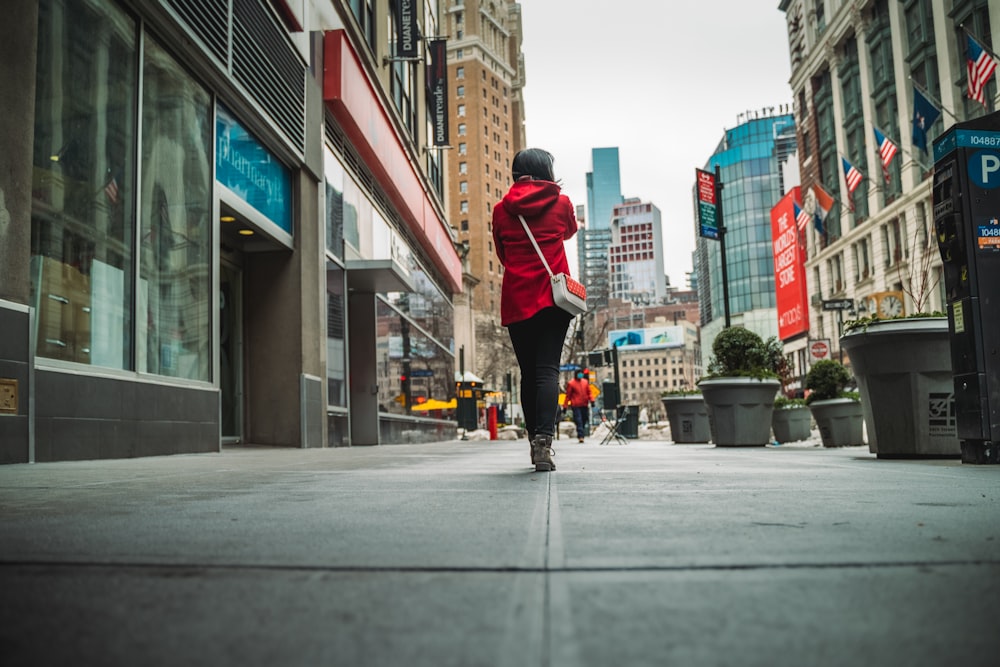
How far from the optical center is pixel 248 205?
11.6m

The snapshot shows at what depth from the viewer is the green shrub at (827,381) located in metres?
12.3

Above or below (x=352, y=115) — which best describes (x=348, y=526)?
below

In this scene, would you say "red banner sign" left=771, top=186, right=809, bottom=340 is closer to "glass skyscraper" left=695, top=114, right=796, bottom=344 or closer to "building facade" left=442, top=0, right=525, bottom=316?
"building facade" left=442, top=0, right=525, bottom=316

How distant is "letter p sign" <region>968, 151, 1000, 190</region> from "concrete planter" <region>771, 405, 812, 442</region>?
10.6 metres

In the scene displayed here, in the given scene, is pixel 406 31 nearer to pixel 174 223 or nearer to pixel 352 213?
pixel 352 213

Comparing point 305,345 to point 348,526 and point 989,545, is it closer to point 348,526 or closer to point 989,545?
point 348,526

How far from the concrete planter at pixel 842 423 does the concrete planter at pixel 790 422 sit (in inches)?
131

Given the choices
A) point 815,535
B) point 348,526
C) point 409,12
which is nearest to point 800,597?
point 815,535

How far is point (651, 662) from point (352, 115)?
15911 millimetres

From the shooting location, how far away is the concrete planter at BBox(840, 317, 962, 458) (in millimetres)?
6391

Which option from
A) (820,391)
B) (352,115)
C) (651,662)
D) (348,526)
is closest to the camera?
(651,662)

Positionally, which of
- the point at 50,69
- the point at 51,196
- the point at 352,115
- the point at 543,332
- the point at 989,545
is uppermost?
the point at 352,115

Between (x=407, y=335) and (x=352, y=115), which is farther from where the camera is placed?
(x=407, y=335)

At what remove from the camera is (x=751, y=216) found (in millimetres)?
120875
